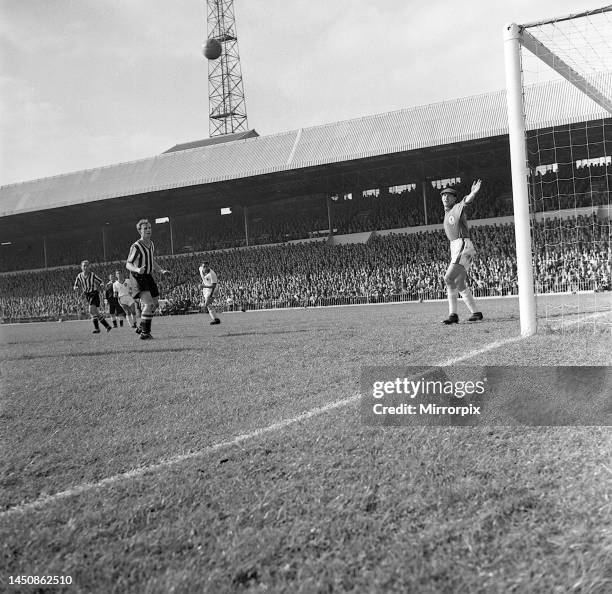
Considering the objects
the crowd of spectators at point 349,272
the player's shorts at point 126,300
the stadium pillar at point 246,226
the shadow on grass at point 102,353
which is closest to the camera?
the shadow on grass at point 102,353

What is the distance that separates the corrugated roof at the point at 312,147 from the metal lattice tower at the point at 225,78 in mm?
8981

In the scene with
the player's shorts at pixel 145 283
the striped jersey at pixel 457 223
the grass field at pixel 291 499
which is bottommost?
the grass field at pixel 291 499

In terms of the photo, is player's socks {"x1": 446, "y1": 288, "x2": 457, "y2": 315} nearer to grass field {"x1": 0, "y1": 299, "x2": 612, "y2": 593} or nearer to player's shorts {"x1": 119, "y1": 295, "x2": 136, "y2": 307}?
grass field {"x1": 0, "y1": 299, "x2": 612, "y2": 593}

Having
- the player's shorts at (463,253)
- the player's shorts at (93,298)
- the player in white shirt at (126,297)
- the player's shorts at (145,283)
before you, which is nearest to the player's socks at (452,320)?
the player's shorts at (463,253)

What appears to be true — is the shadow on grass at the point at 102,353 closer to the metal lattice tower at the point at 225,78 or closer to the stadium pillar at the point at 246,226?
the stadium pillar at the point at 246,226

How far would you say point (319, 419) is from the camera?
134 inches

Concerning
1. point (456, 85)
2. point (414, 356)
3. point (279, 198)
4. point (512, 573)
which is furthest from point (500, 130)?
point (512, 573)

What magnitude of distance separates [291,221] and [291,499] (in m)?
31.6

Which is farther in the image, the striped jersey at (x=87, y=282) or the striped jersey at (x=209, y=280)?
the striped jersey at (x=209, y=280)

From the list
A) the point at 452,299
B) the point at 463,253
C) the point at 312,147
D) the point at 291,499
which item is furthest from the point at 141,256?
the point at 312,147

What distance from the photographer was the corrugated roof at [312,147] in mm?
22672

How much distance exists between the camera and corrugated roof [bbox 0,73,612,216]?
22672mm

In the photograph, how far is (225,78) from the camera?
38.6m

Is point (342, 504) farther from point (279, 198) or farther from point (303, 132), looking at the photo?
point (279, 198)
